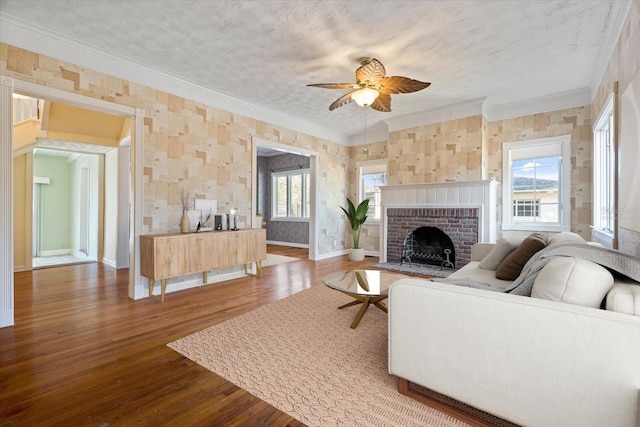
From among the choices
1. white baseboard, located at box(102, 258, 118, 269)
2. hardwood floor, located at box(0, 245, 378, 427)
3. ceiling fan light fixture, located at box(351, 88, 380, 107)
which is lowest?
hardwood floor, located at box(0, 245, 378, 427)

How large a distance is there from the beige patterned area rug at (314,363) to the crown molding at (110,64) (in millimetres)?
3018

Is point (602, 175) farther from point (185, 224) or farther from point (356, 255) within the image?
point (185, 224)

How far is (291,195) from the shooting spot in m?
8.34

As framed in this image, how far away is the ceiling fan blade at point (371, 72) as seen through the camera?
276 cm

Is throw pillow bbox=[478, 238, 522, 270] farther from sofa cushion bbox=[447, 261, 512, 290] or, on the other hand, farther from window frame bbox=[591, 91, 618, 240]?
window frame bbox=[591, 91, 618, 240]

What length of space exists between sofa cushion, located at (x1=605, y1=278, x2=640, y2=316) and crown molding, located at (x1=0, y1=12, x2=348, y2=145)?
4.50 metres

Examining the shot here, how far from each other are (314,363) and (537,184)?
4637 mm

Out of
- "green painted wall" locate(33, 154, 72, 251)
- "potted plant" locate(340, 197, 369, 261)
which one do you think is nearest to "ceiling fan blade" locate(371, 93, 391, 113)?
"potted plant" locate(340, 197, 369, 261)

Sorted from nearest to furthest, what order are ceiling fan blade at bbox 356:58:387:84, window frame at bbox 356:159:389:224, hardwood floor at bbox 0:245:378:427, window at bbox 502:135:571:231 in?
1. hardwood floor at bbox 0:245:378:427
2. ceiling fan blade at bbox 356:58:387:84
3. window at bbox 502:135:571:231
4. window frame at bbox 356:159:389:224

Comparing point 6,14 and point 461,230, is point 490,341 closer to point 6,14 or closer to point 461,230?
point 461,230

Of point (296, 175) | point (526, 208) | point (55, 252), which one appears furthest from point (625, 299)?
point (55, 252)

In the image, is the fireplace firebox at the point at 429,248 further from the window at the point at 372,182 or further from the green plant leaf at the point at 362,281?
the green plant leaf at the point at 362,281

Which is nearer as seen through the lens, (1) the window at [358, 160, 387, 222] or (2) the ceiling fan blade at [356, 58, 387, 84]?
(2) the ceiling fan blade at [356, 58, 387, 84]

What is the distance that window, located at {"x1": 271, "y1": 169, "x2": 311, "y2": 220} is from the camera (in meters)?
8.01
